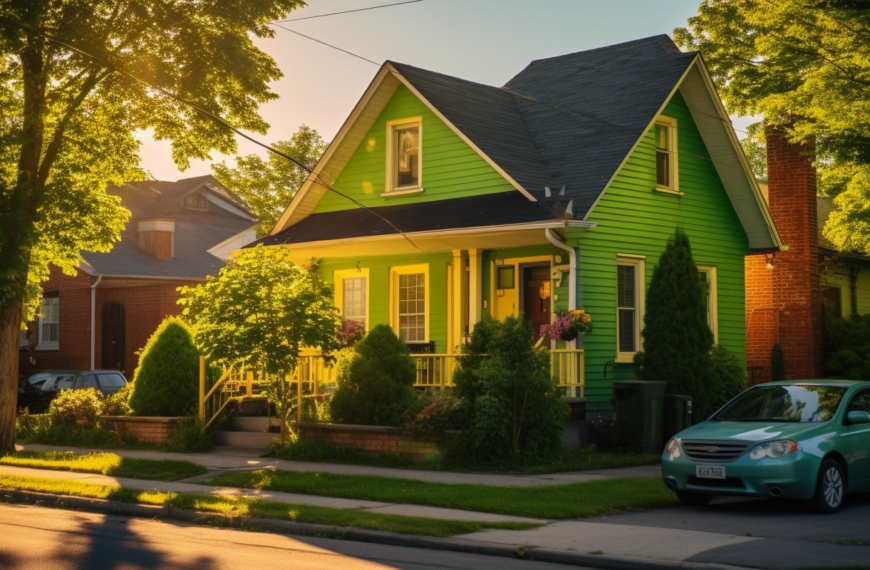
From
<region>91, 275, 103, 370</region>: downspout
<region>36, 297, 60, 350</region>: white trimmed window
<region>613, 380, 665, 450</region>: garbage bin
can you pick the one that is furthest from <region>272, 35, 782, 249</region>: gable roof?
<region>36, 297, 60, 350</region>: white trimmed window

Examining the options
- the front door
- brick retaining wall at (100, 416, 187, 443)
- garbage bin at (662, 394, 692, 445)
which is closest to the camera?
garbage bin at (662, 394, 692, 445)

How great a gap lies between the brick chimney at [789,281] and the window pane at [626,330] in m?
5.69

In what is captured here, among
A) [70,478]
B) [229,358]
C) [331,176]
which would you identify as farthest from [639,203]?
[70,478]

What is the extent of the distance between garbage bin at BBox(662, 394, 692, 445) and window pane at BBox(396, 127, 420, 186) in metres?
7.39

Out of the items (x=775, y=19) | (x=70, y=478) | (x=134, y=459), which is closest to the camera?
(x=70, y=478)

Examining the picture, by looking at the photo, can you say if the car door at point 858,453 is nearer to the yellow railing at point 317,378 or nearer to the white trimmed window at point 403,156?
the yellow railing at point 317,378

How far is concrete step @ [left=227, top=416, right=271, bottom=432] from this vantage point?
20.1 metres

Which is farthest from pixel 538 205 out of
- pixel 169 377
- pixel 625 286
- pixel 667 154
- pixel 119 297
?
pixel 119 297

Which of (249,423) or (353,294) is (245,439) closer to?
(249,423)

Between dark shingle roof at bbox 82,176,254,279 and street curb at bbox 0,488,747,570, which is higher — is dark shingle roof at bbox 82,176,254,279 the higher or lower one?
the higher one

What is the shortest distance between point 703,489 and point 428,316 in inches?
436

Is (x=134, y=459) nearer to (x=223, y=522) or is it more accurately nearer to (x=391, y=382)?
(x=391, y=382)

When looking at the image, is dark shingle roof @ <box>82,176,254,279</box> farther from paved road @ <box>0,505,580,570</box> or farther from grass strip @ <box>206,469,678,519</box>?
paved road @ <box>0,505,580,570</box>

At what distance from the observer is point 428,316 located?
23172 mm
